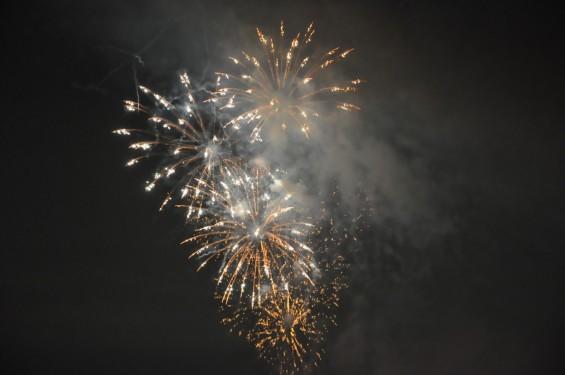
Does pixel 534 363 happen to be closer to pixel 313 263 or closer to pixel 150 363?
pixel 313 263

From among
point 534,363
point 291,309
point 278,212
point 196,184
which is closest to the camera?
point 196,184

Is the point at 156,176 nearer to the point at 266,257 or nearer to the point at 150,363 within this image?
the point at 266,257

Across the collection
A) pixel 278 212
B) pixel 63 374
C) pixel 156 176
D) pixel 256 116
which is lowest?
pixel 63 374

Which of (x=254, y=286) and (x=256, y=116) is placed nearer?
(x=256, y=116)

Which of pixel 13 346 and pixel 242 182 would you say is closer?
pixel 242 182

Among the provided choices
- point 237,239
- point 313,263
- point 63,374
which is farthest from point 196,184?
point 63,374

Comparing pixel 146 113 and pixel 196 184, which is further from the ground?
pixel 146 113

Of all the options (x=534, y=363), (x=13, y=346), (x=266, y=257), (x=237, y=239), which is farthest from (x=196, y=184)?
(x=13, y=346)

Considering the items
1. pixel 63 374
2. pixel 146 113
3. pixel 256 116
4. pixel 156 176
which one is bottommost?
pixel 63 374

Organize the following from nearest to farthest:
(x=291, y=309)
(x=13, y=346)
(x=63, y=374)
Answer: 1. (x=291, y=309)
2. (x=13, y=346)
3. (x=63, y=374)
